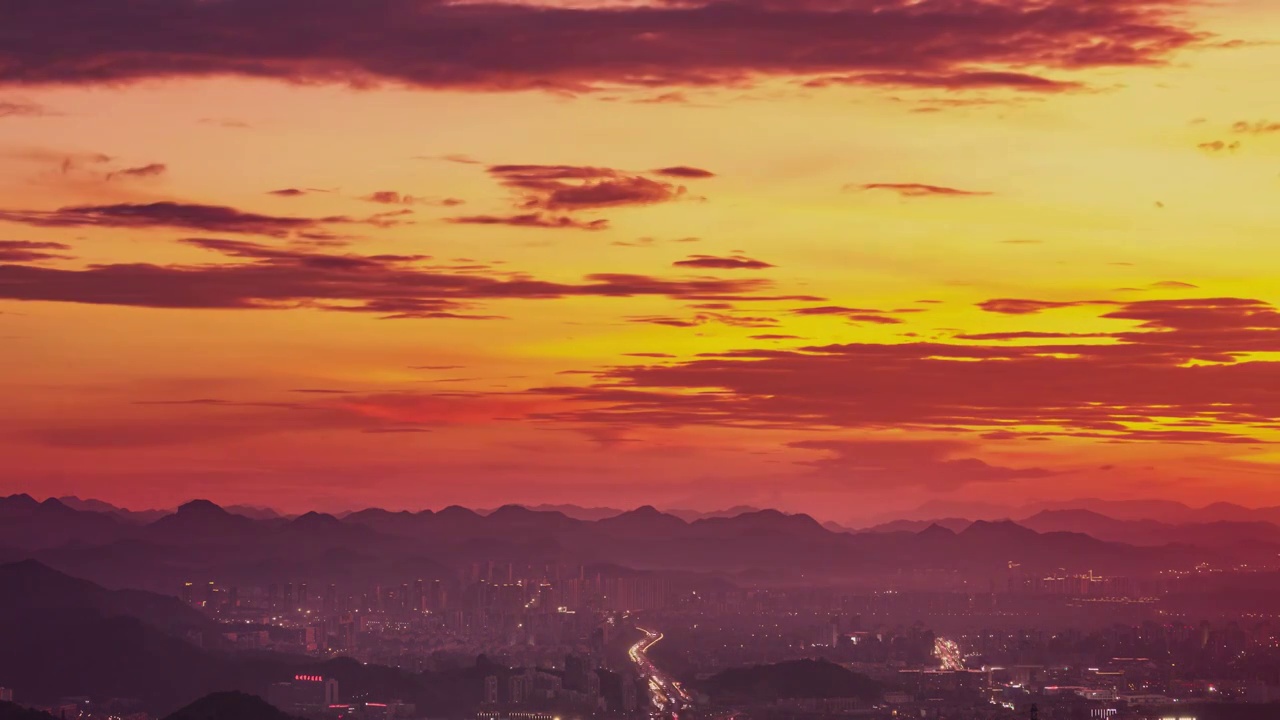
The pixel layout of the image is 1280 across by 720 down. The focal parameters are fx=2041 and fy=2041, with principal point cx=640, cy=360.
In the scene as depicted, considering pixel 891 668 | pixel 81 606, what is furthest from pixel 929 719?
pixel 81 606

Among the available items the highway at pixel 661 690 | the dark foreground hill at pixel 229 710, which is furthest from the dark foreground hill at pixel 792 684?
the dark foreground hill at pixel 229 710

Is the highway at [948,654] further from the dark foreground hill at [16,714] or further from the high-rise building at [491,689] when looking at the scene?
the dark foreground hill at [16,714]

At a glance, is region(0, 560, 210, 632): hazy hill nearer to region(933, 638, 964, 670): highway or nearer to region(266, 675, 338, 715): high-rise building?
region(266, 675, 338, 715): high-rise building

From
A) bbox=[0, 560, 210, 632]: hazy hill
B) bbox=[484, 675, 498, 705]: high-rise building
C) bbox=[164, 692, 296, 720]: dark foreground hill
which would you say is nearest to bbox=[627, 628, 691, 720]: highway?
bbox=[484, 675, 498, 705]: high-rise building

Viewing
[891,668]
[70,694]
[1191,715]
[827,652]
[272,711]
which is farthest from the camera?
[827,652]

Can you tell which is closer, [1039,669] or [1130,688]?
[1130,688]

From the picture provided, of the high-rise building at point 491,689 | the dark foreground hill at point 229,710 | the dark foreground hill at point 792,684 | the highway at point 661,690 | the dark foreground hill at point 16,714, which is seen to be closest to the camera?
the dark foreground hill at point 16,714

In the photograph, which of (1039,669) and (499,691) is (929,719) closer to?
(499,691)
